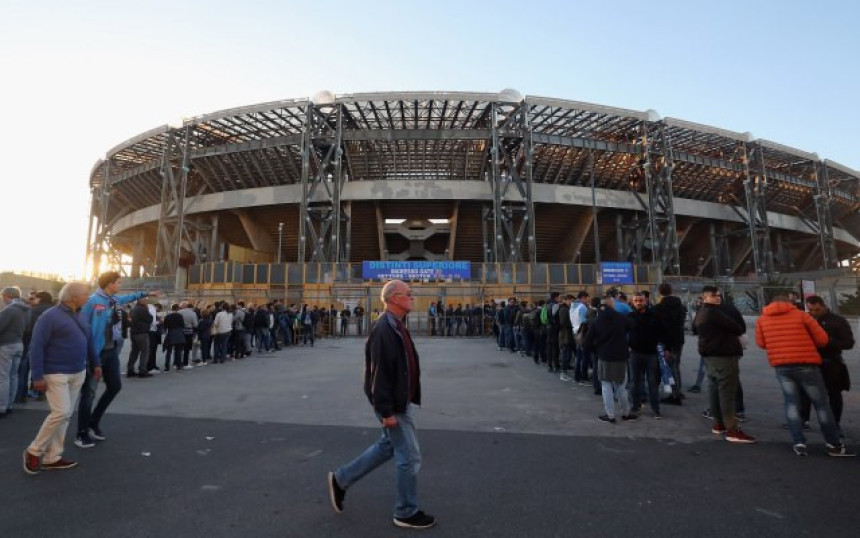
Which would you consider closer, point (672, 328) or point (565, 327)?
point (672, 328)

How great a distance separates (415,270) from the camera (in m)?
26.4

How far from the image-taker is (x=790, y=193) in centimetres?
4312

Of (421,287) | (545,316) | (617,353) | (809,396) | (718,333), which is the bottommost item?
(809,396)

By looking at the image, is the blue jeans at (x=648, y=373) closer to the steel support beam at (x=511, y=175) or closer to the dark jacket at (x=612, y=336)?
the dark jacket at (x=612, y=336)

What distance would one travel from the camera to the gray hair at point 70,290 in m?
4.03

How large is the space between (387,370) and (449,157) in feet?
116

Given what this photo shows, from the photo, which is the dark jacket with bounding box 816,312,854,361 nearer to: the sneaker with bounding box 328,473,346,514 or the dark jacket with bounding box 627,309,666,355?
the dark jacket with bounding box 627,309,666,355

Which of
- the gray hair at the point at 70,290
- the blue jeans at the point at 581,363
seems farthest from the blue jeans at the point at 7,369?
the blue jeans at the point at 581,363

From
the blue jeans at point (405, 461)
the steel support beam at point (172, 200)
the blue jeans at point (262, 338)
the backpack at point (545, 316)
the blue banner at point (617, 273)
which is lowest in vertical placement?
the blue jeans at point (262, 338)

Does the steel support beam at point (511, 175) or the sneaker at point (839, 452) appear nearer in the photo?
the sneaker at point (839, 452)

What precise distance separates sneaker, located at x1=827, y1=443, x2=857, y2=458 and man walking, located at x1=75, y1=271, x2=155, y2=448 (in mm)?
7165

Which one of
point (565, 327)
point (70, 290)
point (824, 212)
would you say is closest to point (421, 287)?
point (565, 327)

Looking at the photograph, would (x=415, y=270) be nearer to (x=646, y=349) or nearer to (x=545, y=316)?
(x=545, y=316)

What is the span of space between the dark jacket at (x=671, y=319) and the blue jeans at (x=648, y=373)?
444 mm
